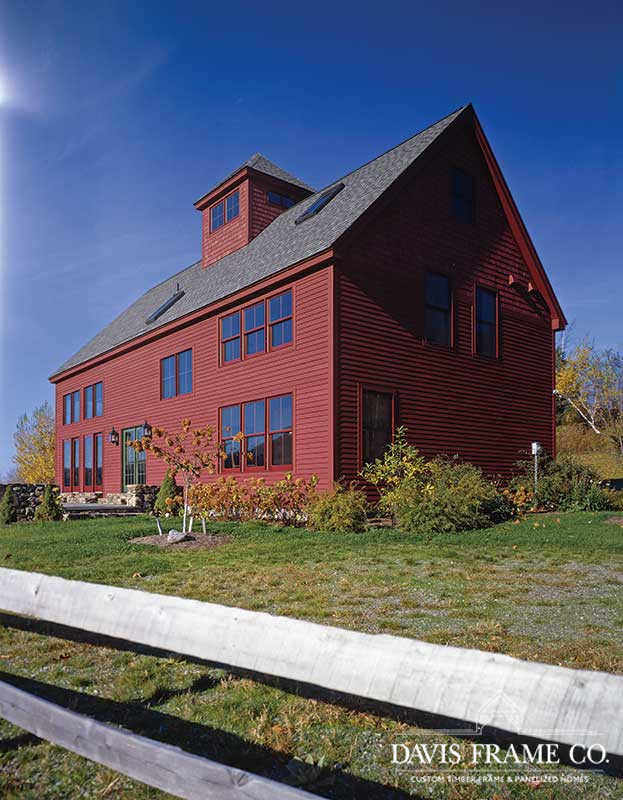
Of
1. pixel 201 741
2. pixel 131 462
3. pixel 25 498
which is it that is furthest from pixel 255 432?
pixel 201 741

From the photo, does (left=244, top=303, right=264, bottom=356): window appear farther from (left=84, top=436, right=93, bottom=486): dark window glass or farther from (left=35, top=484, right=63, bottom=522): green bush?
(left=84, top=436, right=93, bottom=486): dark window glass

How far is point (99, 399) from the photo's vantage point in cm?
2523

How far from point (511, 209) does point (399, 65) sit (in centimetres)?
554

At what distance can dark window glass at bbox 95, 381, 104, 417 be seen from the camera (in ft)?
81.8

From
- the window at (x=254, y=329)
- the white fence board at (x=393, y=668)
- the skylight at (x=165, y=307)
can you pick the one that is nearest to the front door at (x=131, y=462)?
the skylight at (x=165, y=307)

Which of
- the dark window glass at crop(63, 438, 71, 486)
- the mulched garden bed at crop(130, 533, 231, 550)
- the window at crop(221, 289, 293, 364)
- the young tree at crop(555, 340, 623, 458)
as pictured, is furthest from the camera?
the young tree at crop(555, 340, 623, 458)

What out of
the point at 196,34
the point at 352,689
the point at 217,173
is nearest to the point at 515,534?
the point at 352,689

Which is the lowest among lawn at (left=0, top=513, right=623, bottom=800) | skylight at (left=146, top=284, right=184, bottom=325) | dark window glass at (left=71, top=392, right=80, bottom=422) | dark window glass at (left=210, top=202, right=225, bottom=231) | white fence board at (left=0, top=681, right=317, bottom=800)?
Result: lawn at (left=0, top=513, right=623, bottom=800)

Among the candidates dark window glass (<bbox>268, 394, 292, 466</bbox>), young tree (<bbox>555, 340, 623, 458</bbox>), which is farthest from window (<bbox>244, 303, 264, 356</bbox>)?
young tree (<bbox>555, 340, 623, 458</bbox>)

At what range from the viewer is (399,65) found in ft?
51.3

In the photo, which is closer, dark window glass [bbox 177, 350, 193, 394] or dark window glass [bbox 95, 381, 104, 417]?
dark window glass [bbox 177, 350, 193, 394]

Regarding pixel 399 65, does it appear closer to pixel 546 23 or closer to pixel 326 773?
pixel 546 23

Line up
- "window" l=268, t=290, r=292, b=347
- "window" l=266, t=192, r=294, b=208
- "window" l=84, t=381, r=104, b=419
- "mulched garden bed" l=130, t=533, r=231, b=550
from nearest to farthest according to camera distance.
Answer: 1. "mulched garden bed" l=130, t=533, r=231, b=550
2. "window" l=268, t=290, r=292, b=347
3. "window" l=266, t=192, r=294, b=208
4. "window" l=84, t=381, r=104, b=419

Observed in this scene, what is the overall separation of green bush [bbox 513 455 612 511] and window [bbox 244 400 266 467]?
23.3 feet
